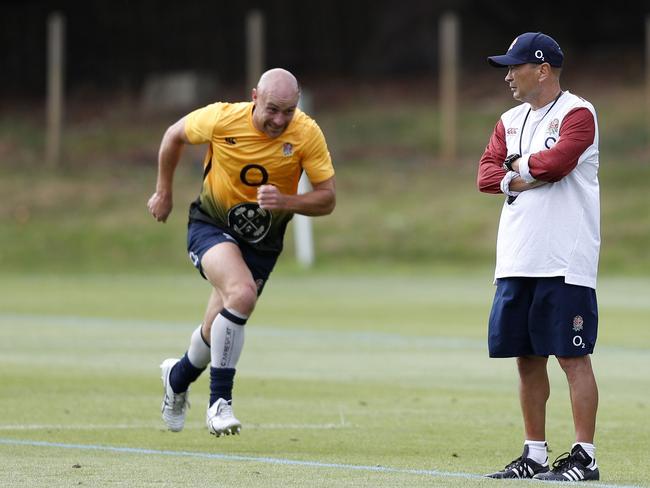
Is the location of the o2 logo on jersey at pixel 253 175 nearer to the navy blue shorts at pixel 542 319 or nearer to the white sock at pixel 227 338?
the white sock at pixel 227 338

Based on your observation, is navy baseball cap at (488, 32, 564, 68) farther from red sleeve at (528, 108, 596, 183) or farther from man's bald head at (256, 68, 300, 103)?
man's bald head at (256, 68, 300, 103)

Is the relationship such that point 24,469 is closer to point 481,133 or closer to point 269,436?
point 269,436

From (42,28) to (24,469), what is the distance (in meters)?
36.3

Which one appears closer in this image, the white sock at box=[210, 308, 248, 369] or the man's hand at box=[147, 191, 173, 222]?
the white sock at box=[210, 308, 248, 369]

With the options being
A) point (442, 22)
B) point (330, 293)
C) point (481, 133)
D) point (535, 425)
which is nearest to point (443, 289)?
point (330, 293)

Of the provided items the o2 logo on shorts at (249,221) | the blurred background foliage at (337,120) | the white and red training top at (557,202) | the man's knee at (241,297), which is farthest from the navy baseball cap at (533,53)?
the blurred background foliage at (337,120)

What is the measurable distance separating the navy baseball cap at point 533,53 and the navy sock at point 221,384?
273cm

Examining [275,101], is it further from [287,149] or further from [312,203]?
[312,203]

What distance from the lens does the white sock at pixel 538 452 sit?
8.46m

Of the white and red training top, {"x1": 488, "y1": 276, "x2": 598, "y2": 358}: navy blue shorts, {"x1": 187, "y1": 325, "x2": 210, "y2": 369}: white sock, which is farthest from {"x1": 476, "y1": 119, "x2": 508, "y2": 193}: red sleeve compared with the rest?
{"x1": 187, "y1": 325, "x2": 210, "y2": 369}: white sock

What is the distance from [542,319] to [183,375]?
9.77 ft

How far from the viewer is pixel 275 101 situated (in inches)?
400

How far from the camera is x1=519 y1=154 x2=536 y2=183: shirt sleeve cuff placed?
27.3ft

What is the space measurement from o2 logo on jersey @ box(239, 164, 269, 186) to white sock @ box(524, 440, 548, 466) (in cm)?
287
